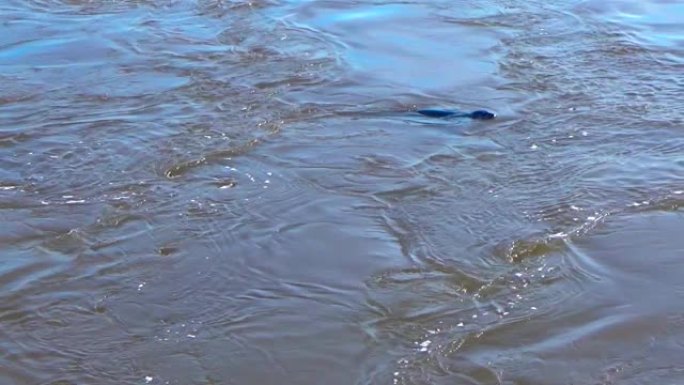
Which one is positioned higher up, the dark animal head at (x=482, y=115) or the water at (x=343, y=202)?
the dark animal head at (x=482, y=115)

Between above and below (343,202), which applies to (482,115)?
above

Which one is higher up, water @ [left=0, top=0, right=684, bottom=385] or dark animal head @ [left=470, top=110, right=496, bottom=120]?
dark animal head @ [left=470, top=110, right=496, bottom=120]

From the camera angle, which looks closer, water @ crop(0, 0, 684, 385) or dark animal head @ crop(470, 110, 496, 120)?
water @ crop(0, 0, 684, 385)

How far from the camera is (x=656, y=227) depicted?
5.65 m

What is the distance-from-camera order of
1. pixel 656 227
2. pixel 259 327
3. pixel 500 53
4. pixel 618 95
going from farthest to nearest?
pixel 500 53 → pixel 618 95 → pixel 656 227 → pixel 259 327

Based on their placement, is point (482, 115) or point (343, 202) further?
point (482, 115)

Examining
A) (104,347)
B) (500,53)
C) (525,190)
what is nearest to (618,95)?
(500,53)

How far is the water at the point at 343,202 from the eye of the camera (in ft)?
15.2

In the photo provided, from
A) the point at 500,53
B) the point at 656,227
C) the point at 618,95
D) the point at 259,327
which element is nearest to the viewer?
the point at 259,327

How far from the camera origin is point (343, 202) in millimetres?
5922

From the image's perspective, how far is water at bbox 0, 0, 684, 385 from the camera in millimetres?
4637

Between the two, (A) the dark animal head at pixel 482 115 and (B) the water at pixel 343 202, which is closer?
(B) the water at pixel 343 202

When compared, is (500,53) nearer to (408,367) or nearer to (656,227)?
(656,227)

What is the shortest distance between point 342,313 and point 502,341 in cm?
66
